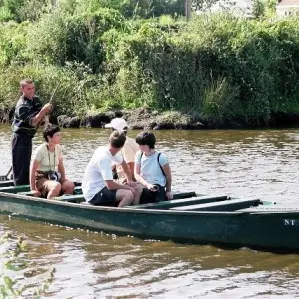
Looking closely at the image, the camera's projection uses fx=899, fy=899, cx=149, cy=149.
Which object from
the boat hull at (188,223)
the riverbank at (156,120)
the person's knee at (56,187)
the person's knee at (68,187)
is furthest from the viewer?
the riverbank at (156,120)

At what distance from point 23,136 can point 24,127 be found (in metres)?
0.17

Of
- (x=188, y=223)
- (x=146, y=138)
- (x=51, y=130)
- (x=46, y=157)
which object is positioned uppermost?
(x=51, y=130)

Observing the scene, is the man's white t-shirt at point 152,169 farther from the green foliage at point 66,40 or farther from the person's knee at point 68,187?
the green foliage at point 66,40

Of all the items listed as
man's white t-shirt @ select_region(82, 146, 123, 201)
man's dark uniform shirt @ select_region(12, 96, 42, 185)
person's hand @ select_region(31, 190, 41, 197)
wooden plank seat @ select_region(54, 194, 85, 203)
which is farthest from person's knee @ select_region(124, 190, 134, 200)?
man's dark uniform shirt @ select_region(12, 96, 42, 185)

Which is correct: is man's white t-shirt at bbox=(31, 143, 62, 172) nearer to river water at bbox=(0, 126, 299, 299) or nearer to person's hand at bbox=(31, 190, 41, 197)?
person's hand at bbox=(31, 190, 41, 197)

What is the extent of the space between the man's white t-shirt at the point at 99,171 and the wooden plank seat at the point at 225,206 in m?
0.98

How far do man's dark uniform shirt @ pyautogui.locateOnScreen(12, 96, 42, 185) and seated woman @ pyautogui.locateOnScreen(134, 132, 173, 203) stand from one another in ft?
7.01

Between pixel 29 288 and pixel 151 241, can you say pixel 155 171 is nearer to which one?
pixel 151 241

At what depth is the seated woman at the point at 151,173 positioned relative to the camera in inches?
455

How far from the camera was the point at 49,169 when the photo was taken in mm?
12617

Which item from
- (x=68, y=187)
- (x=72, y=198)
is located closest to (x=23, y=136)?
(x=68, y=187)

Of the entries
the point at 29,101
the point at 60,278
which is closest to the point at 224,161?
the point at 29,101

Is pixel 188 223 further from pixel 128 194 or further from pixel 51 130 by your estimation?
pixel 51 130

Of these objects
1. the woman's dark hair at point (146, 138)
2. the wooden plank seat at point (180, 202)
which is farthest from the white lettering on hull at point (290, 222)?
the woman's dark hair at point (146, 138)
